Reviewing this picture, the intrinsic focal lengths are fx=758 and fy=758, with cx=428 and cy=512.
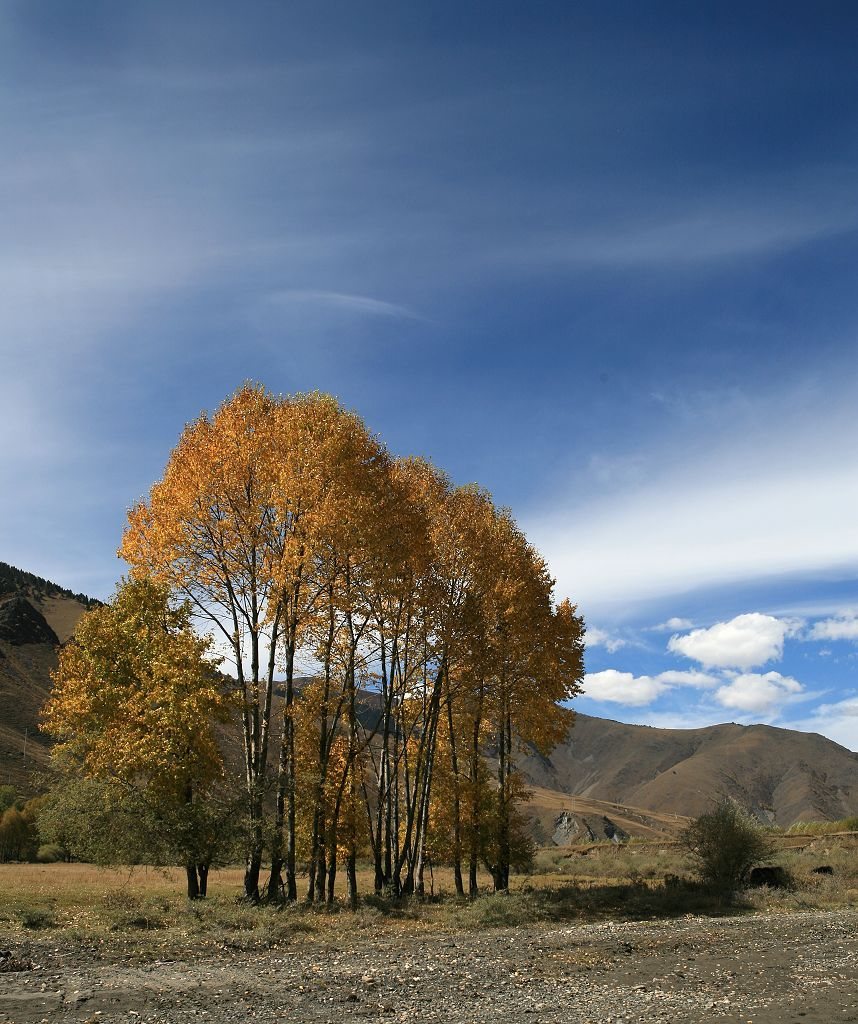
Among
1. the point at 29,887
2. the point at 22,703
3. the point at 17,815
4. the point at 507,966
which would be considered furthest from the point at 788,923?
the point at 22,703

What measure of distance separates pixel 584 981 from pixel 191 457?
17.7 metres

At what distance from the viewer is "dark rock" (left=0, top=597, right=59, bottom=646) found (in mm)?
148475

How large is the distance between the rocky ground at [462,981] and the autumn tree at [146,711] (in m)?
6.36

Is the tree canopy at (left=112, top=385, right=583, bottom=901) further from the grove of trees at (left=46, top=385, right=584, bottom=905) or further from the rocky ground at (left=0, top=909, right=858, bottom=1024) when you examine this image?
the rocky ground at (left=0, top=909, right=858, bottom=1024)

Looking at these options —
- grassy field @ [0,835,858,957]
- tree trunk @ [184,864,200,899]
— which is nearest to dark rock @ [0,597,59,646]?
grassy field @ [0,835,858,957]

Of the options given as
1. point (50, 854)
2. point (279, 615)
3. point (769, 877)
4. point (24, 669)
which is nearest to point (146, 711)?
point (279, 615)

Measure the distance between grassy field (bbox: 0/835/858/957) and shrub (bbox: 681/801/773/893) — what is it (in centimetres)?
130

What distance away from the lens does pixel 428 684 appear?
95.1 feet

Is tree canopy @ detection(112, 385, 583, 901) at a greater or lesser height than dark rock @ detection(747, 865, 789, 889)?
greater

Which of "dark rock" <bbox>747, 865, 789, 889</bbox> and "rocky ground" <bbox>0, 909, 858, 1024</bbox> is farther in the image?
"dark rock" <bbox>747, 865, 789, 889</bbox>

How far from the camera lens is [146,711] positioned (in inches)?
917

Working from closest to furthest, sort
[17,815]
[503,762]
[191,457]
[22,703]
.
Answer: [191,457] → [503,762] → [17,815] → [22,703]

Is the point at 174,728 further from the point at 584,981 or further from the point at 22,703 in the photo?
the point at 22,703

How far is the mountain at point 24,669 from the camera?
91438mm
